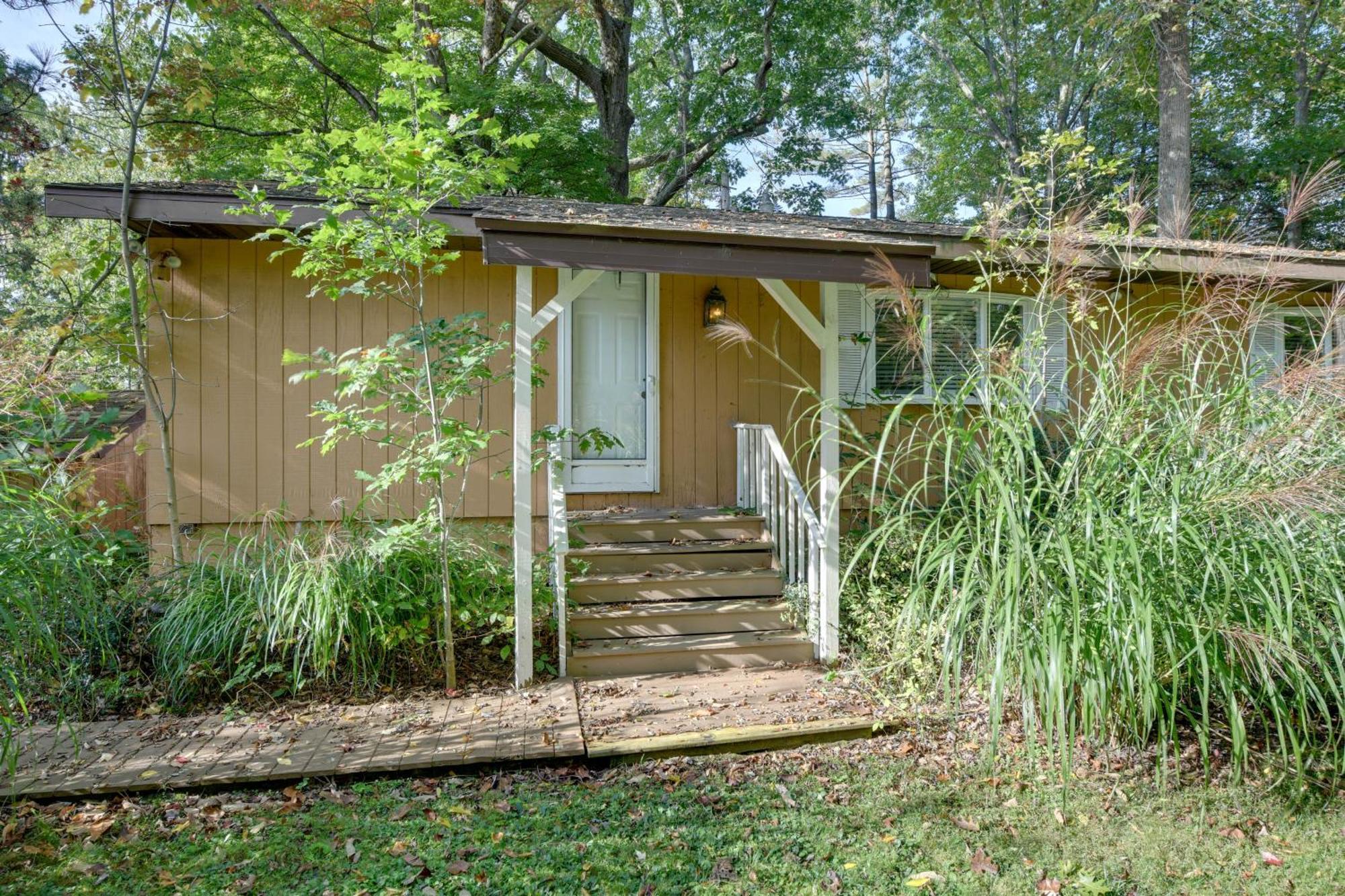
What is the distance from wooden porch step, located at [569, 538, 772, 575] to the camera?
518 centimetres

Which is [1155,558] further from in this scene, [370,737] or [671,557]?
[370,737]

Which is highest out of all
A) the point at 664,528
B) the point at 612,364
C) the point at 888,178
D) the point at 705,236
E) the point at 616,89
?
the point at 888,178

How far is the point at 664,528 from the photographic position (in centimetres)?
551

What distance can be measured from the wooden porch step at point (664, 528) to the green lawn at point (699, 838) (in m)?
2.18

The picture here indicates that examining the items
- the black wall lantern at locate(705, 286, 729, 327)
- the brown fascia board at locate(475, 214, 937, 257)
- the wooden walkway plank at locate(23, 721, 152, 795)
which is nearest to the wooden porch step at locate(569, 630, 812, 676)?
the wooden walkway plank at locate(23, 721, 152, 795)

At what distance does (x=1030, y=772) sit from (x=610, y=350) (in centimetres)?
425

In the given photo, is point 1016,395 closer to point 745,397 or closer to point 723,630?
point 723,630

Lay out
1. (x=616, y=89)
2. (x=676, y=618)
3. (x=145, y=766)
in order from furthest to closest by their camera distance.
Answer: (x=616, y=89) → (x=676, y=618) → (x=145, y=766)

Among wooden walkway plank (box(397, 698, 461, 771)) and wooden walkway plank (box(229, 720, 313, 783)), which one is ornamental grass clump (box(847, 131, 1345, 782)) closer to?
wooden walkway plank (box(397, 698, 461, 771))

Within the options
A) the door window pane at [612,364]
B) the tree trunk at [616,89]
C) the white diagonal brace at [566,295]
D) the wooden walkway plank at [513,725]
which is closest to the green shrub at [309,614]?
the wooden walkway plank at [513,725]

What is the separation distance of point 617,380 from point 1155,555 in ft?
13.8

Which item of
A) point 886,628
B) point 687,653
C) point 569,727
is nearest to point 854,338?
point 886,628

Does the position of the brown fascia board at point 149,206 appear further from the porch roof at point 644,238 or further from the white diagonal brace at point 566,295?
the white diagonal brace at point 566,295

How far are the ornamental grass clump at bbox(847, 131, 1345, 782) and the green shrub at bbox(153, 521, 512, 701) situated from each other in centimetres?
253
